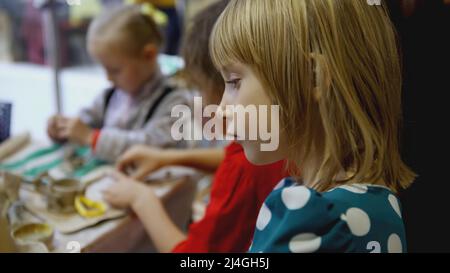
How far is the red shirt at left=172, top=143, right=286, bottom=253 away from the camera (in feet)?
2.11

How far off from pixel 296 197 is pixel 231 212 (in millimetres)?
307

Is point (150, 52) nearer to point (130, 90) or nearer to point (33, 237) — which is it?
point (130, 90)

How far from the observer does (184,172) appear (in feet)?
3.32

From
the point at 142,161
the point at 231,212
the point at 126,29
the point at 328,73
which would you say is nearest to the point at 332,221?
the point at 328,73

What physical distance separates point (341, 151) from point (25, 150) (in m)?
0.86

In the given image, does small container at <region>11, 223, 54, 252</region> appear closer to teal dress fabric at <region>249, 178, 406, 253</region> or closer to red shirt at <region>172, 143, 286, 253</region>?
red shirt at <region>172, 143, 286, 253</region>

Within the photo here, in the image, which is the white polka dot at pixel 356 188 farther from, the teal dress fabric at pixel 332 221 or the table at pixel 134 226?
the table at pixel 134 226

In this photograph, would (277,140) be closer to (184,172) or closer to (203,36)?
(203,36)

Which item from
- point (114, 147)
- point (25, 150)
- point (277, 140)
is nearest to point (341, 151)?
point (277, 140)

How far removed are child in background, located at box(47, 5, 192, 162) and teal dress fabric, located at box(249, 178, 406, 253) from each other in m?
0.69

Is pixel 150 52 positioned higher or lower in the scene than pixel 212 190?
higher

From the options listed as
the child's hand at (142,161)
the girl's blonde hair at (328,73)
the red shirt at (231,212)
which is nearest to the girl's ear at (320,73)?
the girl's blonde hair at (328,73)

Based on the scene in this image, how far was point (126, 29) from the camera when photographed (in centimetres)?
107

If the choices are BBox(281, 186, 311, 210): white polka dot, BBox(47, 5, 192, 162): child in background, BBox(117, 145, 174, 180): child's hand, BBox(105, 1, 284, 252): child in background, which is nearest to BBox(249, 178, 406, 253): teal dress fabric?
BBox(281, 186, 311, 210): white polka dot
